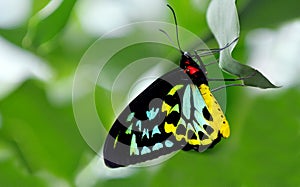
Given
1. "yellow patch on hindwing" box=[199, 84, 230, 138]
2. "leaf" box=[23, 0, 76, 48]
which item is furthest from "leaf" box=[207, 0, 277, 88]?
"leaf" box=[23, 0, 76, 48]

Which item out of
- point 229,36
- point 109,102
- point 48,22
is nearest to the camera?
point 229,36

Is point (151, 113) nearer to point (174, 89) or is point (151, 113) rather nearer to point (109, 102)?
point (174, 89)

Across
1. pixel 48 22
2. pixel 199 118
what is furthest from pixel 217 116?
pixel 48 22

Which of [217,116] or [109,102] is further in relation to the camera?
[109,102]

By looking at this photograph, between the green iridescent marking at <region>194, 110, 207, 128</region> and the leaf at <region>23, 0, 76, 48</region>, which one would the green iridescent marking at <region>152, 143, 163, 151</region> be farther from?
the leaf at <region>23, 0, 76, 48</region>

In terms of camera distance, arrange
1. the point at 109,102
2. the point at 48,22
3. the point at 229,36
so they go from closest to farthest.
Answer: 1. the point at 229,36
2. the point at 48,22
3. the point at 109,102

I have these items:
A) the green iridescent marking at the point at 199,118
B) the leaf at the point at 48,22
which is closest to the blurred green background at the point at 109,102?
the leaf at the point at 48,22

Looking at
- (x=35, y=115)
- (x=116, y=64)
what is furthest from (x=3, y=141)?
(x=116, y=64)
